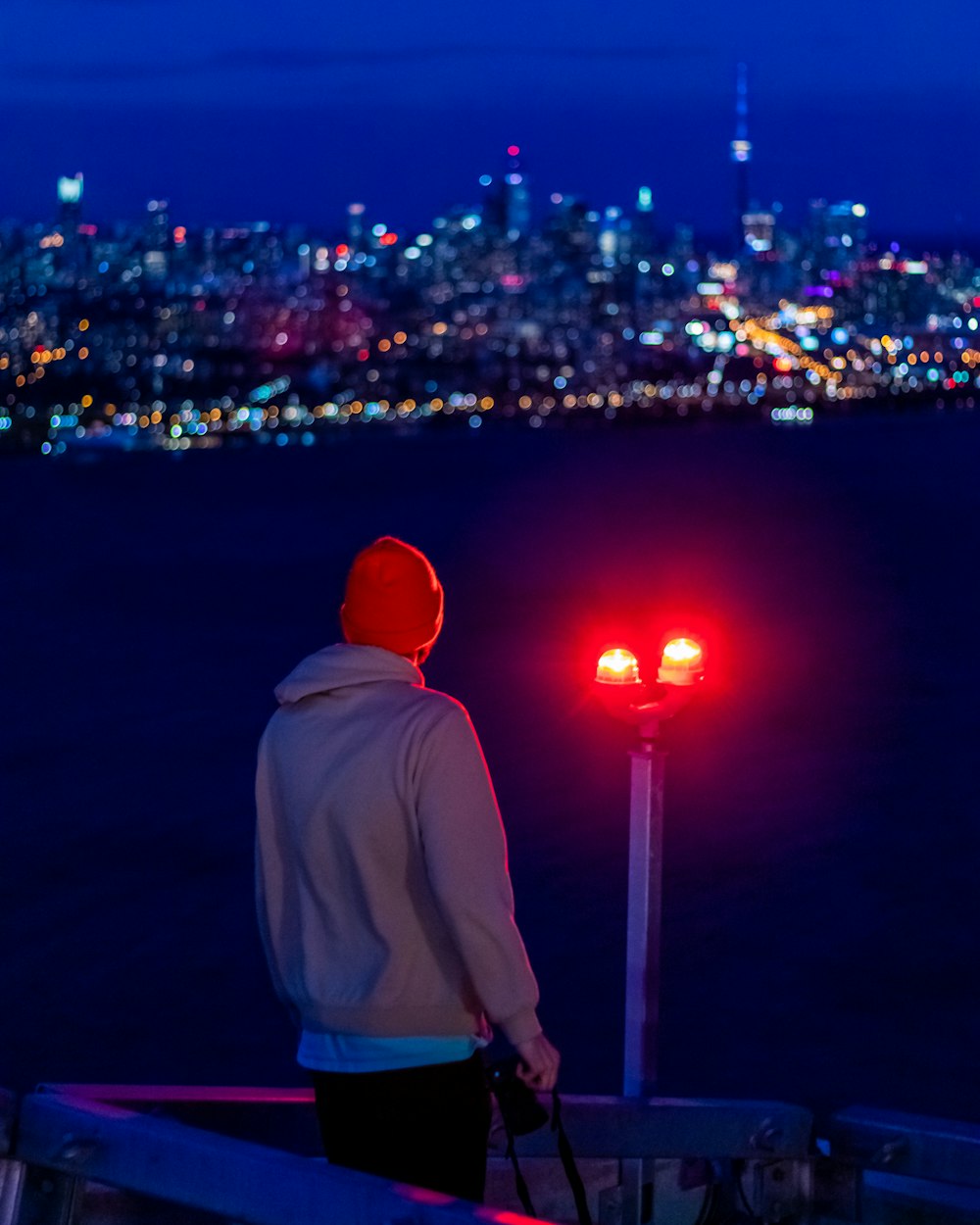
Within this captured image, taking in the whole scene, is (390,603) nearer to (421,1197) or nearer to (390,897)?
(390,897)

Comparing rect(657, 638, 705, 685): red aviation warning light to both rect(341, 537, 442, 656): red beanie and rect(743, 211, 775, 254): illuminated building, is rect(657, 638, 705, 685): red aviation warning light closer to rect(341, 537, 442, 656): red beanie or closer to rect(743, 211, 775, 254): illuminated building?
rect(341, 537, 442, 656): red beanie

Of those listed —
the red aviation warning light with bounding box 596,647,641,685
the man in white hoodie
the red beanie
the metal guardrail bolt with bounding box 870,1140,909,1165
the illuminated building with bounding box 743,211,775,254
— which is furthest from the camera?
the illuminated building with bounding box 743,211,775,254

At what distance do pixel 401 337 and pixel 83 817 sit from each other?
100 m

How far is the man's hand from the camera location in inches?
86.9

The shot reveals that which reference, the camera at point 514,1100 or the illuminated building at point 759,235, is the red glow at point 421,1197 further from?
the illuminated building at point 759,235

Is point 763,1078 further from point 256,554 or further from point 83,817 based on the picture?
point 256,554

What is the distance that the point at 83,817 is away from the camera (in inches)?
527

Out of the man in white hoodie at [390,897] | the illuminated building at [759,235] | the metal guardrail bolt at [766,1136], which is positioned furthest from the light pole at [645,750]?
the illuminated building at [759,235]

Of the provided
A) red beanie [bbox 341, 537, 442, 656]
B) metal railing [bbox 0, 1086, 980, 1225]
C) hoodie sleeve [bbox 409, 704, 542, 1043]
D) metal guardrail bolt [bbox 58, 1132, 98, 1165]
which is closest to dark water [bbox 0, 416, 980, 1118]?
metal railing [bbox 0, 1086, 980, 1225]

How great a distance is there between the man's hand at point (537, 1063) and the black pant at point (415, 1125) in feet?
0.33

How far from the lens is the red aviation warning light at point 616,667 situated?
13.3 feet

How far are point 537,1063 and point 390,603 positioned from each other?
1.78 ft

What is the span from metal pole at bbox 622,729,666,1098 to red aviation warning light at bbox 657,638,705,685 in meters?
0.14

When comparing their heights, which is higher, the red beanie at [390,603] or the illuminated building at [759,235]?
the illuminated building at [759,235]
